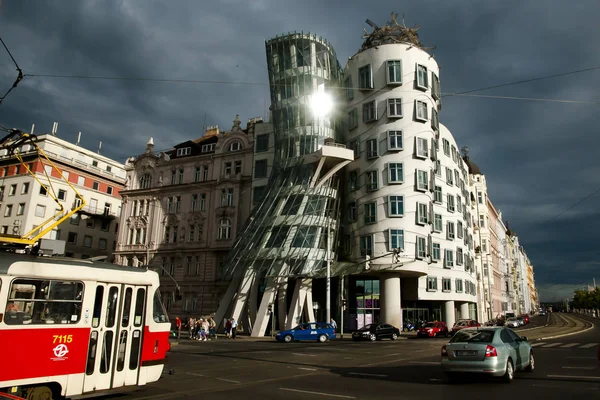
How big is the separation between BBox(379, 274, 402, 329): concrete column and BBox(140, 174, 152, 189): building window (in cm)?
3440

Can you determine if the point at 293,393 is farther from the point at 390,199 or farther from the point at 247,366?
the point at 390,199

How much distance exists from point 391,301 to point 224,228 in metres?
21.1

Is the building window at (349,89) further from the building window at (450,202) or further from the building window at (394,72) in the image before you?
the building window at (450,202)

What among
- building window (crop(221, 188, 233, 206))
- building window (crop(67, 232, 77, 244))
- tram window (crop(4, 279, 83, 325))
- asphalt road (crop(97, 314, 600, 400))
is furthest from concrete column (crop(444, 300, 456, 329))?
building window (crop(67, 232, 77, 244))

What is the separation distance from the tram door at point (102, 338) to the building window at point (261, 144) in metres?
42.9

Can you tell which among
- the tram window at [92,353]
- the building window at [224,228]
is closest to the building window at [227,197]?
the building window at [224,228]

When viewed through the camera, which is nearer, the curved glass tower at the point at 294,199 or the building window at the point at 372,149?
the curved glass tower at the point at 294,199

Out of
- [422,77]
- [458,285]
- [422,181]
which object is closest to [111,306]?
[422,181]

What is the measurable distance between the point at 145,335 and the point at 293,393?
12.6ft

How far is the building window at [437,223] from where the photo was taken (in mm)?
46969

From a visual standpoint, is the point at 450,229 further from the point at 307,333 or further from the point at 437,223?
the point at 307,333

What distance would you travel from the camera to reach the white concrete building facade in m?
42.7

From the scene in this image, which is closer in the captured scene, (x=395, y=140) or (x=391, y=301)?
(x=391, y=301)

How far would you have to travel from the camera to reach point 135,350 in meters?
10.7
